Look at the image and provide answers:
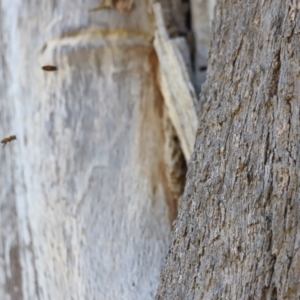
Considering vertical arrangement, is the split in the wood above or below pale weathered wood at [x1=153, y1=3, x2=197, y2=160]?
above

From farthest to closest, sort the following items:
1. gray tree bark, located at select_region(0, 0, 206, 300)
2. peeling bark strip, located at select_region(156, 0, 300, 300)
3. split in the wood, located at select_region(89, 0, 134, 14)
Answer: split in the wood, located at select_region(89, 0, 134, 14)
gray tree bark, located at select_region(0, 0, 206, 300)
peeling bark strip, located at select_region(156, 0, 300, 300)

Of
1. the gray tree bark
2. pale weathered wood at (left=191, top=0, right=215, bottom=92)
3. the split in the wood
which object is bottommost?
the gray tree bark

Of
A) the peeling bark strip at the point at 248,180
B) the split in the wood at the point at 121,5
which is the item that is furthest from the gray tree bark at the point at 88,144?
the peeling bark strip at the point at 248,180

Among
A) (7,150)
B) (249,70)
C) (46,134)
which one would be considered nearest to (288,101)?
(249,70)

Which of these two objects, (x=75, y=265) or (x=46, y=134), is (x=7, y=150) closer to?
(x=46, y=134)

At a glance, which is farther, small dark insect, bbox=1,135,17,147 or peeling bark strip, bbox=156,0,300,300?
small dark insect, bbox=1,135,17,147

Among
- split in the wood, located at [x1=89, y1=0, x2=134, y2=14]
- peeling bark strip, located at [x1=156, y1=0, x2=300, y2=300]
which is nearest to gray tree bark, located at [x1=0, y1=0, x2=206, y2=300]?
split in the wood, located at [x1=89, y1=0, x2=134, y2=14]

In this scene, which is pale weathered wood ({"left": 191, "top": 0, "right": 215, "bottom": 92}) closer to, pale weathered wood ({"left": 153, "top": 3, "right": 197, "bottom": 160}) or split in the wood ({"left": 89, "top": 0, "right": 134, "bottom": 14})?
pale weathered wood ({"left": 153, "top": 3, "right": 197, "bottom": 160})

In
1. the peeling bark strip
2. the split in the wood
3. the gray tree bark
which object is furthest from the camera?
the split in the wood
